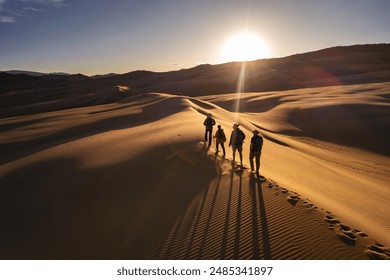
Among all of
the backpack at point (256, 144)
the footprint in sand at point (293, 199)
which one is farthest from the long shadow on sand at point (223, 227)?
the backpack at point (256, 144)

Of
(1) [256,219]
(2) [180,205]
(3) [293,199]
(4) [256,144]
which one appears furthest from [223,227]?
(4) [256,144]

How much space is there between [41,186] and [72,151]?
3063 millimetres

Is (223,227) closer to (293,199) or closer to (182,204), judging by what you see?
(182,204)

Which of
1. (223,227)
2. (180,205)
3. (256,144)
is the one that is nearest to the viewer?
(223,227)

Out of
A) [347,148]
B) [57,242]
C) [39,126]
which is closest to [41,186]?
[57,242]

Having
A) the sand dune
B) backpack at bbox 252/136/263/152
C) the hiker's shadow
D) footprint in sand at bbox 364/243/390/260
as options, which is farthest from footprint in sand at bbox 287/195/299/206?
backpack at bbox 252/136/263/152

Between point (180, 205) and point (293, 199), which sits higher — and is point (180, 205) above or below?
below

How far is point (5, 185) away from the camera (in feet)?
28.1

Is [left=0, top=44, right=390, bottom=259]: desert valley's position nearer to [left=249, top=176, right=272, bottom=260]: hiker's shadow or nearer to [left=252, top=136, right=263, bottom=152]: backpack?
[left=249, top=176, right=272, bottom=260]: hiker's shadow

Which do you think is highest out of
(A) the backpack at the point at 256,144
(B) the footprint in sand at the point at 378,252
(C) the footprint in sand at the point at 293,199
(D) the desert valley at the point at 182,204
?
(A) the backpack at the point at 256,144

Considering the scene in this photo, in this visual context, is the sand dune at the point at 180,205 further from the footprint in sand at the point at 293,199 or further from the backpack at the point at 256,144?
the backpack at the point at 256,144

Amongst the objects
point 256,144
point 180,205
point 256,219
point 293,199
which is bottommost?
point 180,205

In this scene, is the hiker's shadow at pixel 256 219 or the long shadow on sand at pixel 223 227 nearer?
the hiker's shadow at pixel 256 219
